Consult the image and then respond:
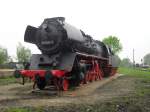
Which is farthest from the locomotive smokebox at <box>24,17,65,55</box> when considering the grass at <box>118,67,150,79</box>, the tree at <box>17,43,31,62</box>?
the tree at <box>17,43,31,62</box>

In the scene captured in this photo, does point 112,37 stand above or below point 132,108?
above

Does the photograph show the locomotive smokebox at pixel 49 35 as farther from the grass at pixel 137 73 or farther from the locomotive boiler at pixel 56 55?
the grass at pixel 137 73

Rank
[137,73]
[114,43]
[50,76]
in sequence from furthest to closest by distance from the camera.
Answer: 1. [114,43]
2. [137,73]
3. [50,76]

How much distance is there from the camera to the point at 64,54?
1600cm

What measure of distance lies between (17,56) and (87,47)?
58.6 metres

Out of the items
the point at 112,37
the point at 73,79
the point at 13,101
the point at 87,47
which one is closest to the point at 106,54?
the point at 87,47

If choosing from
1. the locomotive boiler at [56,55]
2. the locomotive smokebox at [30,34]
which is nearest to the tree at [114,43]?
the locomotive boiler at [56,55]

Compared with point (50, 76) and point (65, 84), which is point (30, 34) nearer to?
point (65, 84)

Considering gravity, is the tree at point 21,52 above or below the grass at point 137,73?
above

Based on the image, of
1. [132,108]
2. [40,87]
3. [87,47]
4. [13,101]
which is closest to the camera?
[132,108]

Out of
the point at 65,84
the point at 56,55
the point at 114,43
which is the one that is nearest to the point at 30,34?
the point at 56,55

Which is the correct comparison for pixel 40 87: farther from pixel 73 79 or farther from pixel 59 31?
pixel 59 31

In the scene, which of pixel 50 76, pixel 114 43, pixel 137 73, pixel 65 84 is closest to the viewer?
pixel 50 76

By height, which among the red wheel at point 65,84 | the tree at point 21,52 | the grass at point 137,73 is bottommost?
the red wheel at point 65,84
